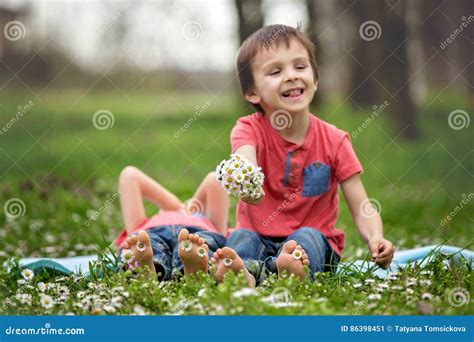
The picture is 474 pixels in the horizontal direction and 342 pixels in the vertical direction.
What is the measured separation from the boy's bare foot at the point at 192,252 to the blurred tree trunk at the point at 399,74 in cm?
532

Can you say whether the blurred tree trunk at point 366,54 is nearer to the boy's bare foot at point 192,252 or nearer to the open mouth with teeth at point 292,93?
the open mouth with teeth at point 292,93

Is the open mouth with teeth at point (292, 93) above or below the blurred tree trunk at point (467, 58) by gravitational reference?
below

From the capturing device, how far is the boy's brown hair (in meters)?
2.81

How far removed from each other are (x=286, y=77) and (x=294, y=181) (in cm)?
39

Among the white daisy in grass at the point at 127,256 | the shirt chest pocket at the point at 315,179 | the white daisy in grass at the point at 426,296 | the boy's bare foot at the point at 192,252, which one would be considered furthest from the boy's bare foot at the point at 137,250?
the white daisy in grass at the point at 426,296

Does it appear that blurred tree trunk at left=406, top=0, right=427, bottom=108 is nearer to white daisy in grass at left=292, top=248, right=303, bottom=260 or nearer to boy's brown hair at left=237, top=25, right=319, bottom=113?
boy's brown hair at left=237, top=25, right=319, bottom=113

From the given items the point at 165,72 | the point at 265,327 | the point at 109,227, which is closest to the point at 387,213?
the point at 109,227

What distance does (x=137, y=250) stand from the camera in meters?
2.49

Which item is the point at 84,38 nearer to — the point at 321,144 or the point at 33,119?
the point at 33,119

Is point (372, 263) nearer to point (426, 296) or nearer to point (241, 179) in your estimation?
point (426, 296)

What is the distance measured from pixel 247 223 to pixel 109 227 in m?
1.38

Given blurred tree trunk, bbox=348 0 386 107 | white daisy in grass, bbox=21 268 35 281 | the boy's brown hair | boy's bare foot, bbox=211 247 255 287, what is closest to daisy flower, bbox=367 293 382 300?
boy's bare foot, bbox=211 247 255 287

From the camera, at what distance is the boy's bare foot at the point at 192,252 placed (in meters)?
2.44

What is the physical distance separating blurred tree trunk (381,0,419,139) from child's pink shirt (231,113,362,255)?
479 cm
